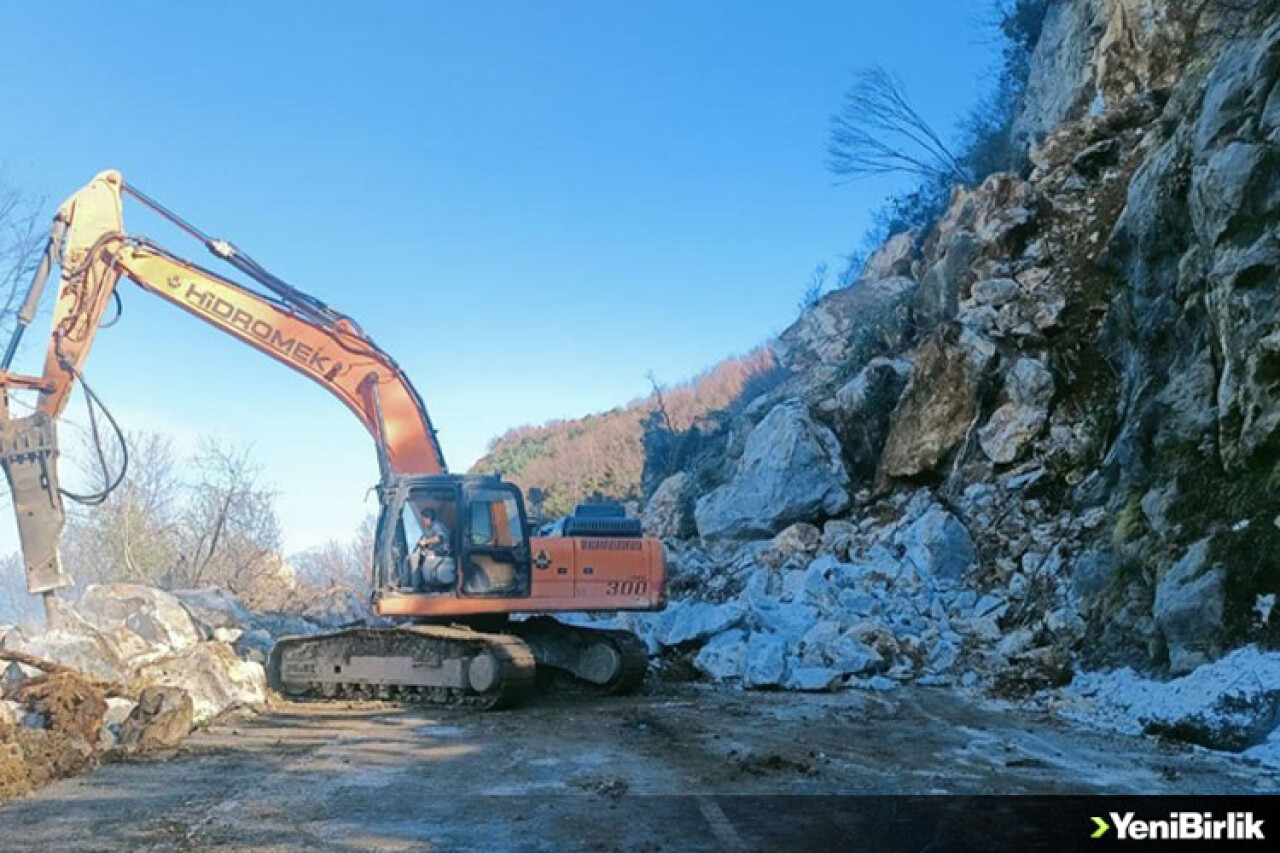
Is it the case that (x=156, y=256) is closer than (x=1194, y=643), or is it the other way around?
(x=1194, y=643)

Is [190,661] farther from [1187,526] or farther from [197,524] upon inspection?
[197,524]

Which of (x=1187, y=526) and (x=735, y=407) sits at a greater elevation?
(x=735, y=407)

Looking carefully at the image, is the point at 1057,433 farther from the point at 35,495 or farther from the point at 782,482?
the point at 35,495

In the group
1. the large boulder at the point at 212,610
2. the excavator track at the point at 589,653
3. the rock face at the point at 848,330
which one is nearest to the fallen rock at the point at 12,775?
the excavator track at the point at 589,653

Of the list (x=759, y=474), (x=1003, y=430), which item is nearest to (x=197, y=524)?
(x=759, y=474)

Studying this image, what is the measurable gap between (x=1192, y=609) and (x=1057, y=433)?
7579mm

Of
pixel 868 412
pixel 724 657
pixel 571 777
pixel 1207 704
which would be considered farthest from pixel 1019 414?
pixel 571 777

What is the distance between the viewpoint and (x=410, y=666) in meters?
10.9

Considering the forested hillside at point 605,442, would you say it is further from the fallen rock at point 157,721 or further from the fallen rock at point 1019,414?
the fallen rock at point 157,721

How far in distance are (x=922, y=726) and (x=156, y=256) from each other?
9587mm

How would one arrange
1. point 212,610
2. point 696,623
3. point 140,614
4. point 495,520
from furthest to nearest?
point 212,610
point 696,623
point 140,614
point 495,520

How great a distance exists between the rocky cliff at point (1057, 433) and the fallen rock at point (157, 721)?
6.30 meters

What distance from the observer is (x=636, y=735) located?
869 cm

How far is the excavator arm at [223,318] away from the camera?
434 inches
